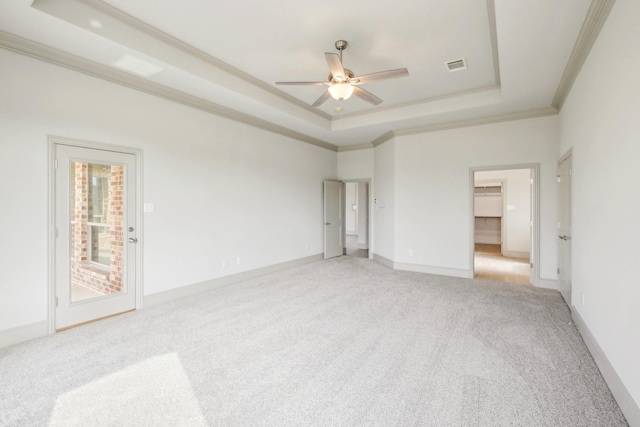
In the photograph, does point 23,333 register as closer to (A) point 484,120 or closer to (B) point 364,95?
(B) point 364,95

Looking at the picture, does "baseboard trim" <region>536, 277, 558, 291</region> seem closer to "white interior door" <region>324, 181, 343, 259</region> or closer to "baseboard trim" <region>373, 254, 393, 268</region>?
"baseboard trim" <region>373, 254, 393, 268</region>

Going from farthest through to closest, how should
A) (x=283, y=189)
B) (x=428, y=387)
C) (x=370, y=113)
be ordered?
(x=283, y=189)
(x=370, y=113)
(x=428, y=387)

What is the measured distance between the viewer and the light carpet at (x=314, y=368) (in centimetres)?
189

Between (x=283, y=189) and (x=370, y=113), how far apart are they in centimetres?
224

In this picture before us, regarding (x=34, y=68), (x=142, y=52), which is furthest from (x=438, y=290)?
(x=34, y=68)

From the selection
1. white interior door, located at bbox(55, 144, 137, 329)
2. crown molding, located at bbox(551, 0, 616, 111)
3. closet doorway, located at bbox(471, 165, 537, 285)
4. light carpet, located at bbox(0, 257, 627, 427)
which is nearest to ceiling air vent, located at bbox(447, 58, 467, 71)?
crown molding, located at bbox(551, 0, 616, 111)

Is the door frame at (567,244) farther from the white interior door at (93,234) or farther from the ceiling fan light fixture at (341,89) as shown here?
the white interior door at (93,234)

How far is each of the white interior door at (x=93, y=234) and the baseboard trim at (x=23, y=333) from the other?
0.13 metres

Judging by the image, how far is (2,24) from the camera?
2553 millimetres

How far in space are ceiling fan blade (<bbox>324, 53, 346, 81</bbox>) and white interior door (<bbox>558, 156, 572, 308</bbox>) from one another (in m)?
2.98

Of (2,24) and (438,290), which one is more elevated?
(2,24)

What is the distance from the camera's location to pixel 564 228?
3990 millimetres

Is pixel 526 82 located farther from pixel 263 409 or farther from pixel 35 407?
pixel 35 407

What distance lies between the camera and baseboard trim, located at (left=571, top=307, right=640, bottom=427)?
5.78ft
